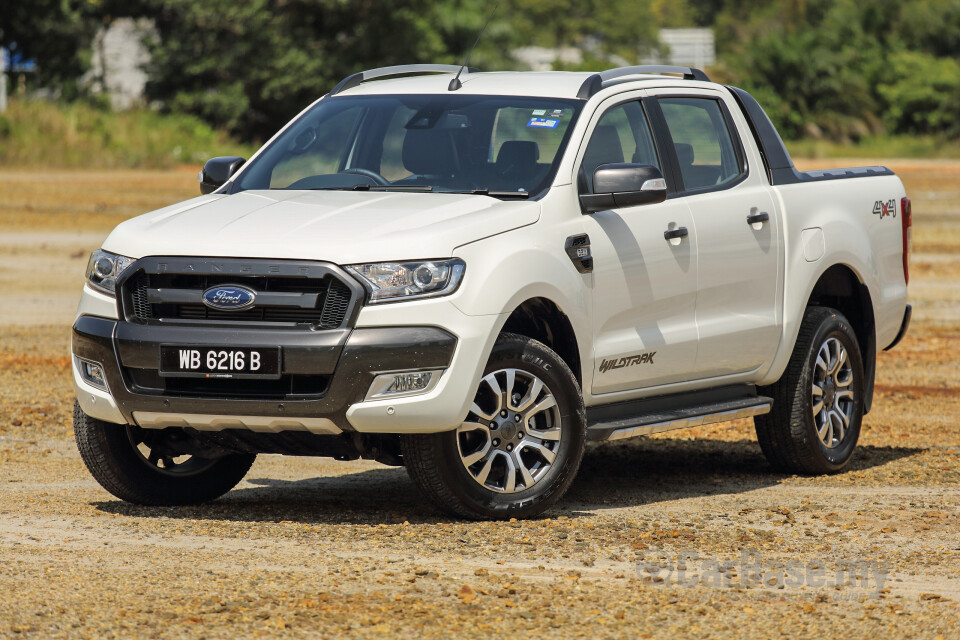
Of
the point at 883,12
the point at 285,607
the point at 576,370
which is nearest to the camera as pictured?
the point at 285,607

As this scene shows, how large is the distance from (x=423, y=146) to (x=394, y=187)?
29 cm

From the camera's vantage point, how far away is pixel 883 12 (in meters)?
60.6

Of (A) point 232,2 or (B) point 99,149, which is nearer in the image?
(B) point 99,149

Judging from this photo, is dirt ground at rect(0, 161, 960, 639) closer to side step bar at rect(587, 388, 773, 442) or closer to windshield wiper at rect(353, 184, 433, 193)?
side step bar at rect(587, 388, 773, 442)

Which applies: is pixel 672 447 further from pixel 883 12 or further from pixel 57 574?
pixel 883 12

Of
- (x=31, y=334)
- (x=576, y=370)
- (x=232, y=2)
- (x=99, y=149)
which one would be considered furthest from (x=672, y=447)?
(x=232, y=2)

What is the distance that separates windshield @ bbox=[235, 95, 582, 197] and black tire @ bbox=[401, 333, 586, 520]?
792 millimetres

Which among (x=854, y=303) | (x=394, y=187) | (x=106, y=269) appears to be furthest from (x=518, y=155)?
(x=854, y=303)

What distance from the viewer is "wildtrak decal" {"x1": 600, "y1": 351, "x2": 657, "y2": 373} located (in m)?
7.25

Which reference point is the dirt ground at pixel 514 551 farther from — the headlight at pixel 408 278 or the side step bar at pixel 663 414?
the headlight at pixel 408 278

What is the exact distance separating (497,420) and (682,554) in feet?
3.13

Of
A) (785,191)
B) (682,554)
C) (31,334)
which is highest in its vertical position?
(785,191)

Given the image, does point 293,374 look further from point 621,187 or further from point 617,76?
point 617,76

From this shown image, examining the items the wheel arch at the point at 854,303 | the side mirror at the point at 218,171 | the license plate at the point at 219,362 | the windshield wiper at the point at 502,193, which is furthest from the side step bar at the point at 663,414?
the side mirror at the point at 218,171
